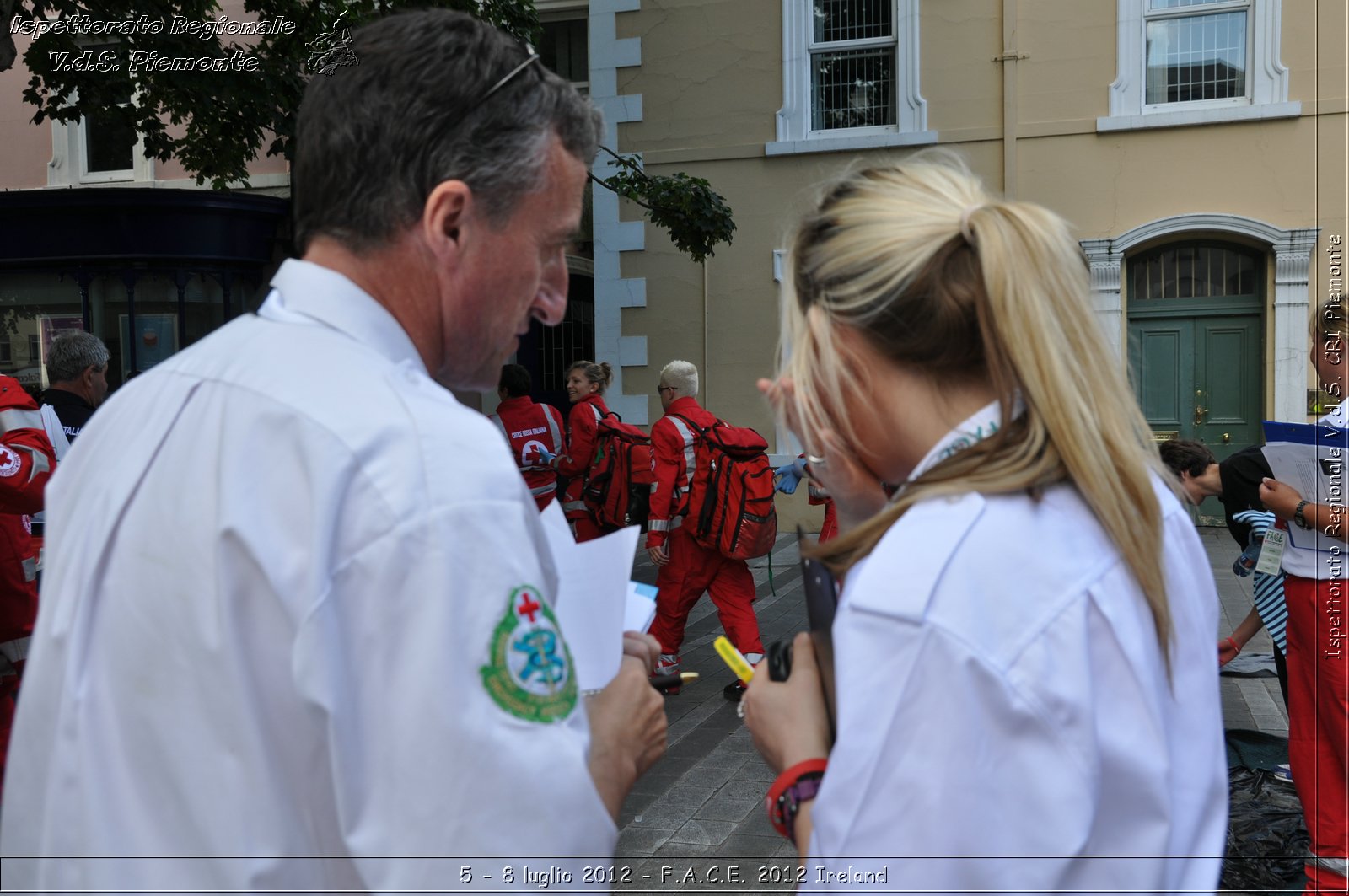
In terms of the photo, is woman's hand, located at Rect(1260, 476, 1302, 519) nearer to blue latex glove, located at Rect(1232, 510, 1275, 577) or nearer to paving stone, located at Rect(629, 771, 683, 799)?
blue latex glove, located at Rect(1232, 510, 1275, 577)

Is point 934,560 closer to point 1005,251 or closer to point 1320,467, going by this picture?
point 1005,251

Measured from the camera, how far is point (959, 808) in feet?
3.59

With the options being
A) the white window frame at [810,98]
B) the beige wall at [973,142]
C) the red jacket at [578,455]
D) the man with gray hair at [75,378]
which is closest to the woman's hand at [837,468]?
the man with gray hair at [75,378]

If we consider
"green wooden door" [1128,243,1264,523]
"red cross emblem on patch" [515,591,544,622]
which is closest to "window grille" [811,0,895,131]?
"green wooden door" [1128,243,1264,523]

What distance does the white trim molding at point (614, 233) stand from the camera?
12.7 m

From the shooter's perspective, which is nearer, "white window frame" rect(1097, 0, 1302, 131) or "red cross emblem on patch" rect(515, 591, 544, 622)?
"red cross emblem on patch" rect(515, 591, 544, 622)

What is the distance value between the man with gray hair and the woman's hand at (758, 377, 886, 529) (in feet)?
15.7

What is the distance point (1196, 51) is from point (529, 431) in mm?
8200

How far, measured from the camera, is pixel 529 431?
8.33 meters

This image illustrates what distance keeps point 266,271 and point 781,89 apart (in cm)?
663

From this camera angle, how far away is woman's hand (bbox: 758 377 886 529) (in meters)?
1.48

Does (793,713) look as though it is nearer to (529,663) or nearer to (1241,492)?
(529,663)

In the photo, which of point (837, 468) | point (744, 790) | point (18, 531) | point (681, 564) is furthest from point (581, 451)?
point (837, 468)

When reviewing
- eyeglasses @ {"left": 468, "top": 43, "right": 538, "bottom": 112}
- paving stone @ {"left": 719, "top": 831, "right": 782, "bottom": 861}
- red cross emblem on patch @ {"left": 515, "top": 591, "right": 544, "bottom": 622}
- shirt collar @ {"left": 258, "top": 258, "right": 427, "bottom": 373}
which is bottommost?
paving stone @ {"left": 719, "top": 831, "right": 782, "bottom": 861}
